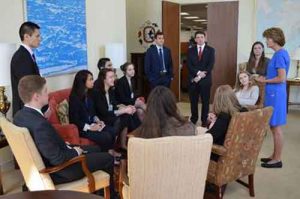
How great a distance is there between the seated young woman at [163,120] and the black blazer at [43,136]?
0.57m

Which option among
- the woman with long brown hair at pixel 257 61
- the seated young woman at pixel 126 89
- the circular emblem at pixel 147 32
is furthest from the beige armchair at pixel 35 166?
the circular emblem at pixel 147 32

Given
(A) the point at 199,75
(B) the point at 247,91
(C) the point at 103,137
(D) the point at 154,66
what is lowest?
(C) the point at 103,137

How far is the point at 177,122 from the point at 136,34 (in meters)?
5.92

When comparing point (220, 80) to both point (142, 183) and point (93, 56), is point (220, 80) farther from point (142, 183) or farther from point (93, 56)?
point (142, 183)

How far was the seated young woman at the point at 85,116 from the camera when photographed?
3.71m

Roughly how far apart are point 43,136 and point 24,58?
4.18ft

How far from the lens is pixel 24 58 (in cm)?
335

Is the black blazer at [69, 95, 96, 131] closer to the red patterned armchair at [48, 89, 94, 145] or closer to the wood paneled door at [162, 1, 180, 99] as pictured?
the red patterned armchair at [48, 89, 94, 145]

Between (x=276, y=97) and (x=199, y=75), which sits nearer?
(x=276, y=97)

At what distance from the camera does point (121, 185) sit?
101 inches

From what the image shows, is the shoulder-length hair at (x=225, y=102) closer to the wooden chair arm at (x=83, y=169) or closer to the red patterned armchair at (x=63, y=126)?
the wooden chair arm at (x=83, y=169)

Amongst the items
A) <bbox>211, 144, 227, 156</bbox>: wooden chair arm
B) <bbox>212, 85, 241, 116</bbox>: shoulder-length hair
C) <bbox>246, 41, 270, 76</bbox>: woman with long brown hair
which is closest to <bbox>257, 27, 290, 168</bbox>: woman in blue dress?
<bbox>212, 85, 241, 116</bbox>: shoulder-length hair

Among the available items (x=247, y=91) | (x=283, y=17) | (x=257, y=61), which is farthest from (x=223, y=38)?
(x=247, y=91)

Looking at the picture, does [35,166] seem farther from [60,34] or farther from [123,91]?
[60,34]
